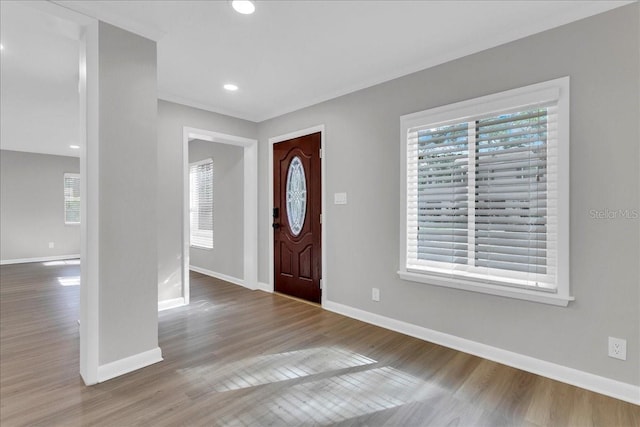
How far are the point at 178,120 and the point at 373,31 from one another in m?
2.62

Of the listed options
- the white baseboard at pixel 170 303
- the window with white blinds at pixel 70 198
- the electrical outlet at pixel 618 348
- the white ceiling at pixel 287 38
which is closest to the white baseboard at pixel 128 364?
the white baseboard at pixel 170 303

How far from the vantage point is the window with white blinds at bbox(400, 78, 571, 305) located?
2.21 meters

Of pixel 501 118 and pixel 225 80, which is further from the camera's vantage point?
pixel 225 80

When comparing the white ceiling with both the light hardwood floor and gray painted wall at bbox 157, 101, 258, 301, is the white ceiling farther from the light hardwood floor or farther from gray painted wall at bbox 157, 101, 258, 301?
the light hardwood floor

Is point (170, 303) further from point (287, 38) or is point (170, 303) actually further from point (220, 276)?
point (287, 38)

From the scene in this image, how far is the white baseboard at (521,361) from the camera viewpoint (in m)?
1.97

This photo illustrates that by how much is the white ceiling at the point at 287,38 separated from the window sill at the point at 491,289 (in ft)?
6.35

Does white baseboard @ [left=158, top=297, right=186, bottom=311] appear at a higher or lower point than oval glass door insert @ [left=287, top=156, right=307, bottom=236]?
lower

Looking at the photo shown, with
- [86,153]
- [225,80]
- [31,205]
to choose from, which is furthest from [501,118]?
[31,205]

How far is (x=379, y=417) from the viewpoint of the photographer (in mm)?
1801

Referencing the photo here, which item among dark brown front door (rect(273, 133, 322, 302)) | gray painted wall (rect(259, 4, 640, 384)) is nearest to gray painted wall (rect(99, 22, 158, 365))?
dark brown front door (rect(273, 133, 322, 302))

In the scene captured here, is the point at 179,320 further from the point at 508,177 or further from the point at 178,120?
the point at 508,177

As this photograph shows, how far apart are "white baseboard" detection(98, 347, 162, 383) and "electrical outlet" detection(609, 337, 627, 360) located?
3.23 meters

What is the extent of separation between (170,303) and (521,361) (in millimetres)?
3640
